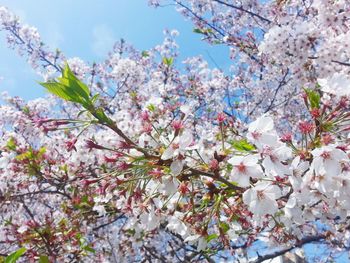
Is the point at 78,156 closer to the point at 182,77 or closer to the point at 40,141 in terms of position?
the point at 40,141

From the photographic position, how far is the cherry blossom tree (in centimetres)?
161

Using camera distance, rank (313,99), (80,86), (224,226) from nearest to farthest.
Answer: (80,86)
(313,99)
(224,226)

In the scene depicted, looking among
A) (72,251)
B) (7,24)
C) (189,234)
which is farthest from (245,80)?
(189,234)

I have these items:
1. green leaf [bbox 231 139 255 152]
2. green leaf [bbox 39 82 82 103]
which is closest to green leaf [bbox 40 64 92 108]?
green leaf [bbox 39 82 82 103]

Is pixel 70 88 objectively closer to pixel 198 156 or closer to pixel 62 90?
pixel 62 90

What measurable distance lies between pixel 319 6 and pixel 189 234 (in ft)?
11.6

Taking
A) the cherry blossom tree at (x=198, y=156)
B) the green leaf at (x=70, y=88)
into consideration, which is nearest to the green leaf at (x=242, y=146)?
the cherry blossom tree at (x=198, y=156)

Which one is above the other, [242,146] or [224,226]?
[242,146]

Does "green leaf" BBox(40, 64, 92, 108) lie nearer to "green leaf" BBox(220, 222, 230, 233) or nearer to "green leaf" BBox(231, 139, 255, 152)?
"green leaf" BBox(231, 139, 255, 152)

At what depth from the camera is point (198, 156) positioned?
5.92 ft

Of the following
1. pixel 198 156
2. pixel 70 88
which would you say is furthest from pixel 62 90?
pixel 198 156

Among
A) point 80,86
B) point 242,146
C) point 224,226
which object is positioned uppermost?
point 80,86

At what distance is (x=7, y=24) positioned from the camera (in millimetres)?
10078

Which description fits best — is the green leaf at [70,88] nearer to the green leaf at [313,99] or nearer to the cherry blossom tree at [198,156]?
the cherry blossom tree at [198,156]
